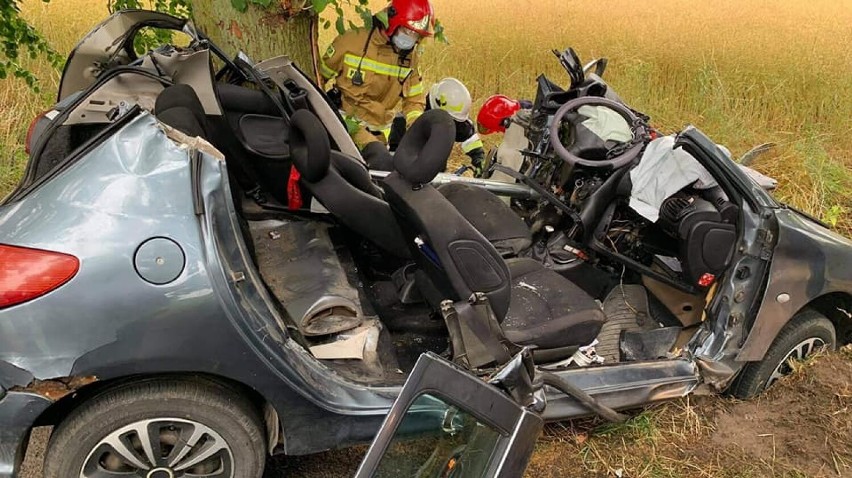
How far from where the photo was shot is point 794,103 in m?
6.70

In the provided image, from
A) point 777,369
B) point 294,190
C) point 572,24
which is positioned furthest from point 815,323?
point 572,24

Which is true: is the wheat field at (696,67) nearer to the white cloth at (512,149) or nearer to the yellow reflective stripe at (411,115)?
the yellow reflective stripe at (411,115)

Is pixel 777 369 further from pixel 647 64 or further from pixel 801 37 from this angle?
pixel 801 37

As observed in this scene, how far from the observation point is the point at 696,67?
7266 millimetres

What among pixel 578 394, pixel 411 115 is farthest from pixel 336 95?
pixel 578 394

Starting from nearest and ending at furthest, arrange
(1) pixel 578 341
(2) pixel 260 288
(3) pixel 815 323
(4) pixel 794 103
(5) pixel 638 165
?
(2) pixel 260 288, (1) pixel 578 341, (3) pixel 815 323, (5) pixel 638 165, (4) pixel 794 103

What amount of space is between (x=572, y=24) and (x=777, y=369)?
22.2ft

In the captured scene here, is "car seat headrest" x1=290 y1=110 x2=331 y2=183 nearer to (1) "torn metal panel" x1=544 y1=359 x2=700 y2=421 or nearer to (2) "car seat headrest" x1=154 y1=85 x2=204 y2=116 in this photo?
(2) "car seat headrest" x1=154 y1=85 x2=204 y2=116

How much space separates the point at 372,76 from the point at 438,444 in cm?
364

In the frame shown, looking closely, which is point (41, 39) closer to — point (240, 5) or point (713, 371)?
point (240, 5)

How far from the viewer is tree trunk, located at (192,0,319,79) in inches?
154

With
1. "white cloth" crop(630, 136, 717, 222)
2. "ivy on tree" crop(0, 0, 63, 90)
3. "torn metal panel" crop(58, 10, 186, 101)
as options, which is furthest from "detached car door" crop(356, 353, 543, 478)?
"ivy on tree" crop(0, 0, 63, 90)

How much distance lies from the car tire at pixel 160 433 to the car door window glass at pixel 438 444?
2.04 feet

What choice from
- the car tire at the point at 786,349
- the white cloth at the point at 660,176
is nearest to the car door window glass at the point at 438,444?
the white cloth at the point at 660,176
